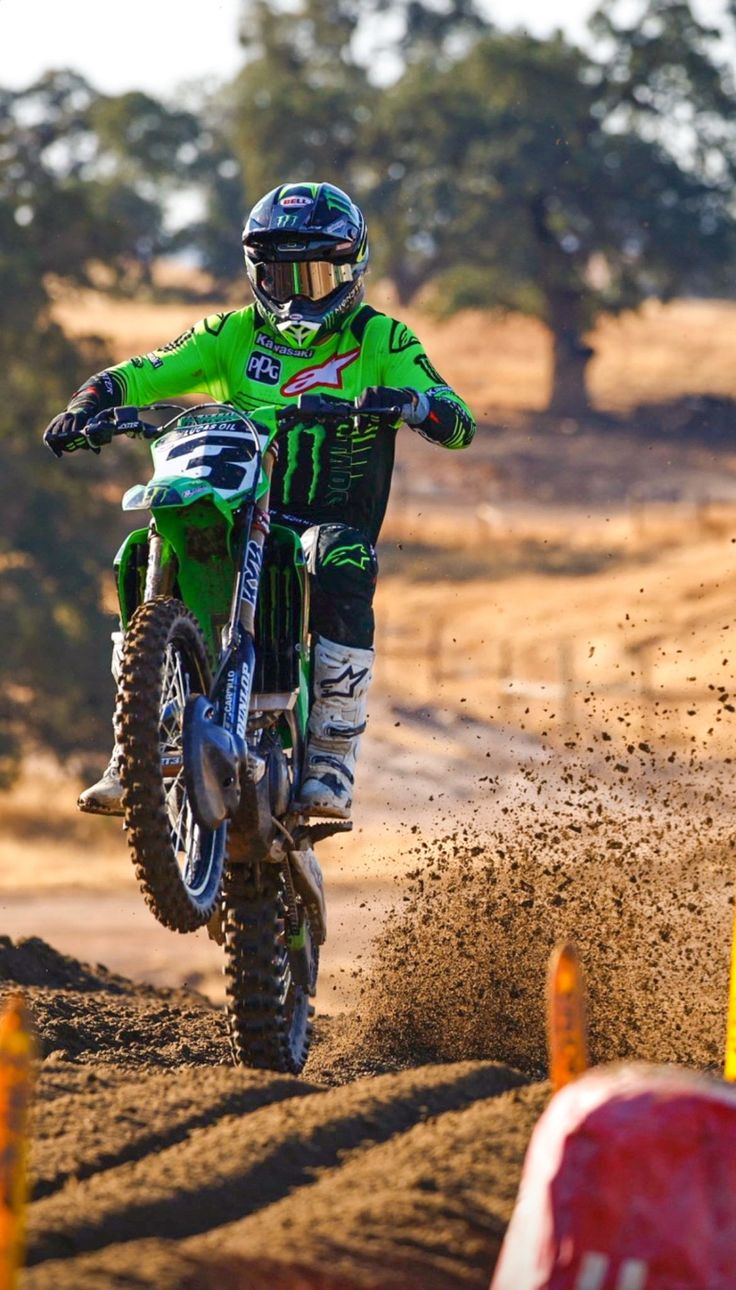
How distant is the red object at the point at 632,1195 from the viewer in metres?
3.89

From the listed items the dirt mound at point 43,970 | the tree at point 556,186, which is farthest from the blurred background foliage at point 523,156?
the dirt mound at point 43,970

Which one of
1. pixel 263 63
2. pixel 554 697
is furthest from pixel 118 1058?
pixel 263 63

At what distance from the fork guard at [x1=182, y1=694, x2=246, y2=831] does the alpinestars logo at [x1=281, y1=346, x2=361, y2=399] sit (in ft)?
5.74

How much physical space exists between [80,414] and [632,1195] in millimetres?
3987

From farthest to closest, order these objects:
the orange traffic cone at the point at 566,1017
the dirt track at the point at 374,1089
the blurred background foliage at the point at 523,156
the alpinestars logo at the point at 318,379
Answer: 1. the blurred background foliage at the point at 523,156
2. the alpinestars logo at the point at 318,379
3. the orange traffic cone at the point at 566,1017
4. the dirt track at the point at 374,1089

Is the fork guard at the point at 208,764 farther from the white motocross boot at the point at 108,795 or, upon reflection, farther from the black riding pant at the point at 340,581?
the black riding pant at the point at 340,581

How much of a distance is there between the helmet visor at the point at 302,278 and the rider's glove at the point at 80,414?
2.29 feet

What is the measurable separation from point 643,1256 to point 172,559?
128 inches

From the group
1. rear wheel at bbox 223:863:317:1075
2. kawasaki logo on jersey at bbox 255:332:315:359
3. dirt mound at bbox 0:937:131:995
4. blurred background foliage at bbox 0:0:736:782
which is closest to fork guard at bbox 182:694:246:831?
rear wheel at bbox 223:863:317:1075

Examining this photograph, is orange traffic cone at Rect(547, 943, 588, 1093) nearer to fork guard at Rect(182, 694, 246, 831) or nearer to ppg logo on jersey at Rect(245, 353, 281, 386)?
fork guard at Rect(182, 694, 246, 831)

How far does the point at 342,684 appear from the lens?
7.27 meters

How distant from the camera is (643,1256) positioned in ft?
12.7

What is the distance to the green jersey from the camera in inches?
296

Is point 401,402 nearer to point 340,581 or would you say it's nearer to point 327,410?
point 327,410
